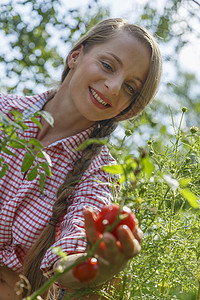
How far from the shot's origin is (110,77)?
1386 millimetres

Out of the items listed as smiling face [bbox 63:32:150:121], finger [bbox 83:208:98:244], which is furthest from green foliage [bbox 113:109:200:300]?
smiling face [bbox 63:32:150:121]

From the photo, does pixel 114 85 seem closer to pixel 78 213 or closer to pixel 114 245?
pixel 78 213

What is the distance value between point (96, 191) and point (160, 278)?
389 mm

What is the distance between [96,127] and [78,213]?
1.49 ft

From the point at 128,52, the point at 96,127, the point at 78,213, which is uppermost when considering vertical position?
the point at 128,52

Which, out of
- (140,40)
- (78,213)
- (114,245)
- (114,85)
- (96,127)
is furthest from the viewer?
(96,127)

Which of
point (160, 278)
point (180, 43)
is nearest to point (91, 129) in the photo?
point (160, 278)

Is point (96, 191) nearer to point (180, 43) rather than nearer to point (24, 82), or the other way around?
point (24, 82)

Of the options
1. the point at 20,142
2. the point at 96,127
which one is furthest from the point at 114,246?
the point at 96,127

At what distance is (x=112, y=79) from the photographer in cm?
138

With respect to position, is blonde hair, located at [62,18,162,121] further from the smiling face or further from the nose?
the nose

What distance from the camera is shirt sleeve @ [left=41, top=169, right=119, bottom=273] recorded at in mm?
1060

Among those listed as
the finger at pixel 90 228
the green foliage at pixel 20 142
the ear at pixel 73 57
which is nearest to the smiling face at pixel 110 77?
the ear at pixel 73 57

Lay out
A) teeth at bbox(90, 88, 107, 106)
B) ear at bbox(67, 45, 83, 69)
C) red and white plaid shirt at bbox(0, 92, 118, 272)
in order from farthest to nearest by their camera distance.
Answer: ear at bbox(67, 45, 83, 69), teeth at bbox(90, 88, 107, 106), red and white plaid shirt at bbox(0, 92, 118, 272)
